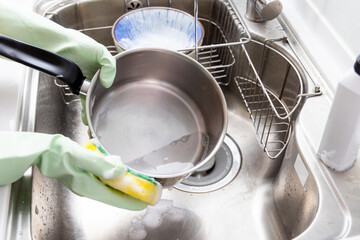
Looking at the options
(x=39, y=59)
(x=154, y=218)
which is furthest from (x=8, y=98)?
(x=154, y=218)

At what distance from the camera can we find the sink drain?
86 cm

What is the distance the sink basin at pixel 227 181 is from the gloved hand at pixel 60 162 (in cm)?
6

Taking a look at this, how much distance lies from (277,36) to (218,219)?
426 mm

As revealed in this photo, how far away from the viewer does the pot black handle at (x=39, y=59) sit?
0.62 meters

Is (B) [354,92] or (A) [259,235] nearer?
(B) [354,92]

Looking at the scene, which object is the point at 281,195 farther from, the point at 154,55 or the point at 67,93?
the point at 67,93

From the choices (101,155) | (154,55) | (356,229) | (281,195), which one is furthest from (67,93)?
(356,229)

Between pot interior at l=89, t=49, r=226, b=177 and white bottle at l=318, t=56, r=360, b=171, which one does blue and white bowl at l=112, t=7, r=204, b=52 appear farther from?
white bottle at l=318, t=56, r=360, b=171

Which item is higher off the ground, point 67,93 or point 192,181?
point 67,93

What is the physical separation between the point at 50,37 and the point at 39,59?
0.09 meters

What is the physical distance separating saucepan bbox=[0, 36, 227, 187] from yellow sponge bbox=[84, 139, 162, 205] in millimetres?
130

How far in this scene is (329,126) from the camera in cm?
60


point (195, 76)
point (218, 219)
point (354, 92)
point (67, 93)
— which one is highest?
point (354, 92)

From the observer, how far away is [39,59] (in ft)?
2.07
